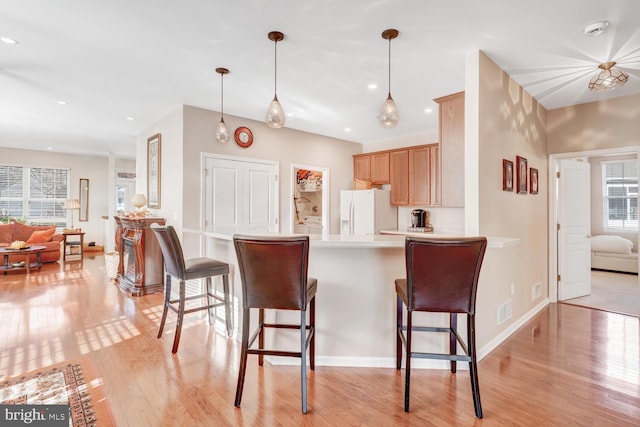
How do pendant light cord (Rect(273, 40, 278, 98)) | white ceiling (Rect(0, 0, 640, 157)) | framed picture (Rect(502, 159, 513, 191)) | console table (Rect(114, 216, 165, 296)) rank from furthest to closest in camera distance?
console table (Rect(114, 216, 165, 296)) → framed picture (Rect(502, 159, 513, 191)) → pendant light cord (Rect(273, 40, 278, 98)) → white ceiling (Rect(0, 0, 640, 157))

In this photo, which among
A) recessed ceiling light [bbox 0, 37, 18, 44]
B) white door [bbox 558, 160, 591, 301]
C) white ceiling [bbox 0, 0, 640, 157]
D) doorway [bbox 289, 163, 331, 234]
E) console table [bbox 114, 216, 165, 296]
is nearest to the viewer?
white ceiling [bbox 0, 0, 640, 157]

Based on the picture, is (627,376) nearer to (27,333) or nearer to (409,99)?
(409,99)

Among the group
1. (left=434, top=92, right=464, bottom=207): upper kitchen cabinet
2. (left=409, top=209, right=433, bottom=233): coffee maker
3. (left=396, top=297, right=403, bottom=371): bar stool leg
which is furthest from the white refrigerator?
(left=396, top=297, right=403, bottom=371): bar stool leg

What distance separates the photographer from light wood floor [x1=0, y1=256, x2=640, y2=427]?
1908 mm

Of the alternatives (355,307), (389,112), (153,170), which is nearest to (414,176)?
(389,112)

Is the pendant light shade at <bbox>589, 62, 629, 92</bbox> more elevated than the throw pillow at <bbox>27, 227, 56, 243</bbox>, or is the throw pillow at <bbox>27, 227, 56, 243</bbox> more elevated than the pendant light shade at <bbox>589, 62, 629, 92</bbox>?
the pendant light shade at <bbox>589, 62, 629, 92</bbox>

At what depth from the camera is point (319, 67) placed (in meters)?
3.10

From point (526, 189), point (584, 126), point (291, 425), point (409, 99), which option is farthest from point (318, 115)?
point (291, 425)

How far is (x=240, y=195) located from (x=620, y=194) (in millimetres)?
7604

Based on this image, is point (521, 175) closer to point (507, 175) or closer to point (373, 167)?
point (507, 175)

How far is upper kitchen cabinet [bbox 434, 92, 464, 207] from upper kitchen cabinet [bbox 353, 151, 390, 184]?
2.50 metres

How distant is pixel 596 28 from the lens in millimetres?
2369

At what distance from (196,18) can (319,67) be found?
119cm

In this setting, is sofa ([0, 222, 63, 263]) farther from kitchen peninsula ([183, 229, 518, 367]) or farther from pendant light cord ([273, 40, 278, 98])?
kitchen peninsula ([183, 229, 518, 367])
